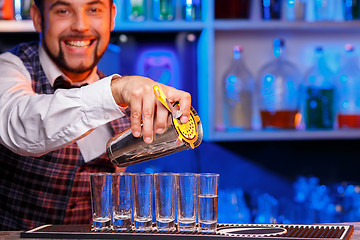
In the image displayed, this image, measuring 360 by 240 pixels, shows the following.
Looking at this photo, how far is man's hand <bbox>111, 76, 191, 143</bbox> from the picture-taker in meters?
1.16

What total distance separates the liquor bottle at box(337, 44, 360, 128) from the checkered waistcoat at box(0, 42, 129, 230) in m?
1.03

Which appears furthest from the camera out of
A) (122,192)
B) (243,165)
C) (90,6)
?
(243,165)

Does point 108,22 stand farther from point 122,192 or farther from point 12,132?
point 122,192

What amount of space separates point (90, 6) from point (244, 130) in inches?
30.7

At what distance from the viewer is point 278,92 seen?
7.52 feet

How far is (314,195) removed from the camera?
7.80 ft

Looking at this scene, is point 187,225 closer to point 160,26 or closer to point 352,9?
point 160,26

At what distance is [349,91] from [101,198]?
148cm

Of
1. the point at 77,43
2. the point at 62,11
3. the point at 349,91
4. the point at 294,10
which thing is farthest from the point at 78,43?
the point at 349,91

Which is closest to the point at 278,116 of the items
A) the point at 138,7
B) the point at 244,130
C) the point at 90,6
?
the point at 244,130

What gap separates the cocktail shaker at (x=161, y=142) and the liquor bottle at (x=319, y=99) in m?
1.20

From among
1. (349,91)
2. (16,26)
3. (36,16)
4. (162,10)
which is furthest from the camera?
(349,91)

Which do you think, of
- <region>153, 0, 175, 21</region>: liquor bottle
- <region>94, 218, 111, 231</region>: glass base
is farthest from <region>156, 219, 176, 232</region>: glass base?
<region>153, 0, 175, 21</region>: liquor bottle

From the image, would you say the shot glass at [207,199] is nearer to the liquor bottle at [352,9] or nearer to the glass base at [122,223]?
the glass base at [122,223]
